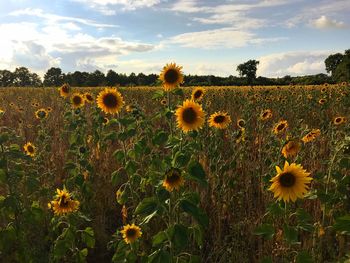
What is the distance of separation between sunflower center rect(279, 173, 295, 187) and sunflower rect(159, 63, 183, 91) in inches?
57.6

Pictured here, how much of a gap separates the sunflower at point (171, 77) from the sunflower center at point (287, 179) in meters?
1.46

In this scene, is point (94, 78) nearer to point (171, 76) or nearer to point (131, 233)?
point (171, 76)

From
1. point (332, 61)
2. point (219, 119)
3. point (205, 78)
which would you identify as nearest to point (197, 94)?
point (219, 119)

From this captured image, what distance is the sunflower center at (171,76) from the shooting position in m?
3.79

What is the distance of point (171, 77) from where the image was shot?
12.5 ft

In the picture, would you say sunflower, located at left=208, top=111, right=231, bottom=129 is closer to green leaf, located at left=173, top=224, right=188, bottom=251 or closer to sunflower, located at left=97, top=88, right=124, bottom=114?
sunflower, located at left=97, top=88, right=124, bottom=114

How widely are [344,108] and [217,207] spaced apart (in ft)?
21.4

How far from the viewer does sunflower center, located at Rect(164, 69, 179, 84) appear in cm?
379

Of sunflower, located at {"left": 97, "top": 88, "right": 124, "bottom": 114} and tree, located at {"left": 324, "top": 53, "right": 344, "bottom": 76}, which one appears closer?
sunflower, located at {"left": 97, "top": 88, "right": 124, "bottom": 114}

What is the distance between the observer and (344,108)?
30.8ft

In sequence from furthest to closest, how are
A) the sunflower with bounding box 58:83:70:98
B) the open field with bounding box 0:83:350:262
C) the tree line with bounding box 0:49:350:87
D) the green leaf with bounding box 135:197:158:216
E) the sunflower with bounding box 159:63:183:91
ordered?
the tree line with bounding box 0:49:350:87 → the sunflower with bounding box 58:83:70:98 → the sunflower with bounding box 159:63:183:91 → the open field with bounding box 0:83:350:262 → the green leaf with bounding box 135:197:158:216

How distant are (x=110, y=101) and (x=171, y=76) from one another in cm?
77

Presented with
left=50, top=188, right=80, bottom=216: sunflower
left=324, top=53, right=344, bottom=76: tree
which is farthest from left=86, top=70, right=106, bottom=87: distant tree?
left=50, top=188, right=80, bottom=216: sunflower

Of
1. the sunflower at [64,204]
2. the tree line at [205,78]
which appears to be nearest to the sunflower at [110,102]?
the sunflower at [64,204]
